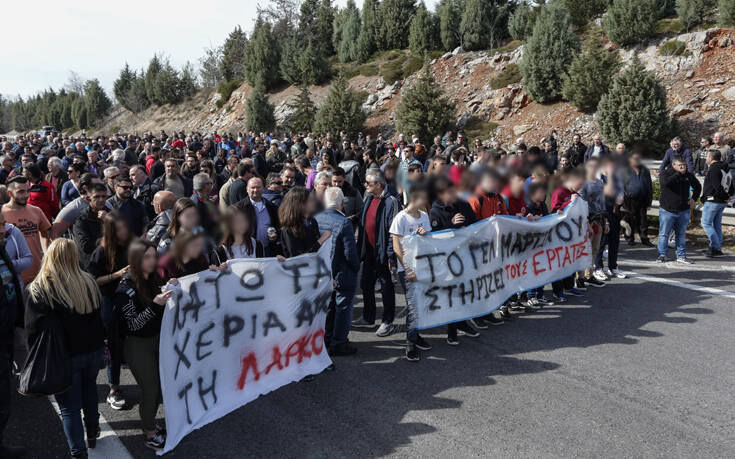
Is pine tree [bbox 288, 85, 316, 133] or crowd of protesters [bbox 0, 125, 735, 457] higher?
pine tree [bbox 288, 85, 316, 133]

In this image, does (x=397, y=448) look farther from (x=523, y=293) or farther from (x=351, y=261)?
(x=523, y=293)

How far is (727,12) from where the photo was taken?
23.9m

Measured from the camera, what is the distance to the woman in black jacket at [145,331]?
3.78 meters

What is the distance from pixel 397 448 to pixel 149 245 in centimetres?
257

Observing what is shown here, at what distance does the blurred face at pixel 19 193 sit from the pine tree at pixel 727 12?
95.3 feet

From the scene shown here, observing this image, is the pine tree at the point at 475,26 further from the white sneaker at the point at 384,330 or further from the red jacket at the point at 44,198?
the white sneaker at the point at 384,330

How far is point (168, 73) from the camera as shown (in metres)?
65.5

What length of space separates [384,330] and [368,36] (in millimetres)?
46161

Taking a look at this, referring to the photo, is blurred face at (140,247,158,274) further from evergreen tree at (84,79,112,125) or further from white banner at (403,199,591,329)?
evergreen tree at (84,79,112,125)

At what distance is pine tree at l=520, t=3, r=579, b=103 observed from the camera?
26.7 metres

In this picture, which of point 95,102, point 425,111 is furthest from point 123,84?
point 425,111

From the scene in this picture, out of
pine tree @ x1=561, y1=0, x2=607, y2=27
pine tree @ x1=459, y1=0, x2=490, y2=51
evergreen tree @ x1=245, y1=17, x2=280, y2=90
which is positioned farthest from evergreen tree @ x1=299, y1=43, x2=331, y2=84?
pine tree @ x1=561, y1=0, x2=607, y2=27

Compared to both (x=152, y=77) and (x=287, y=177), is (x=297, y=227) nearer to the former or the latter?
(x=287, y=177)

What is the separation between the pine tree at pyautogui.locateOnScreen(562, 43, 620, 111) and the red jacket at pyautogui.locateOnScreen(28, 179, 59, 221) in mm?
21442
